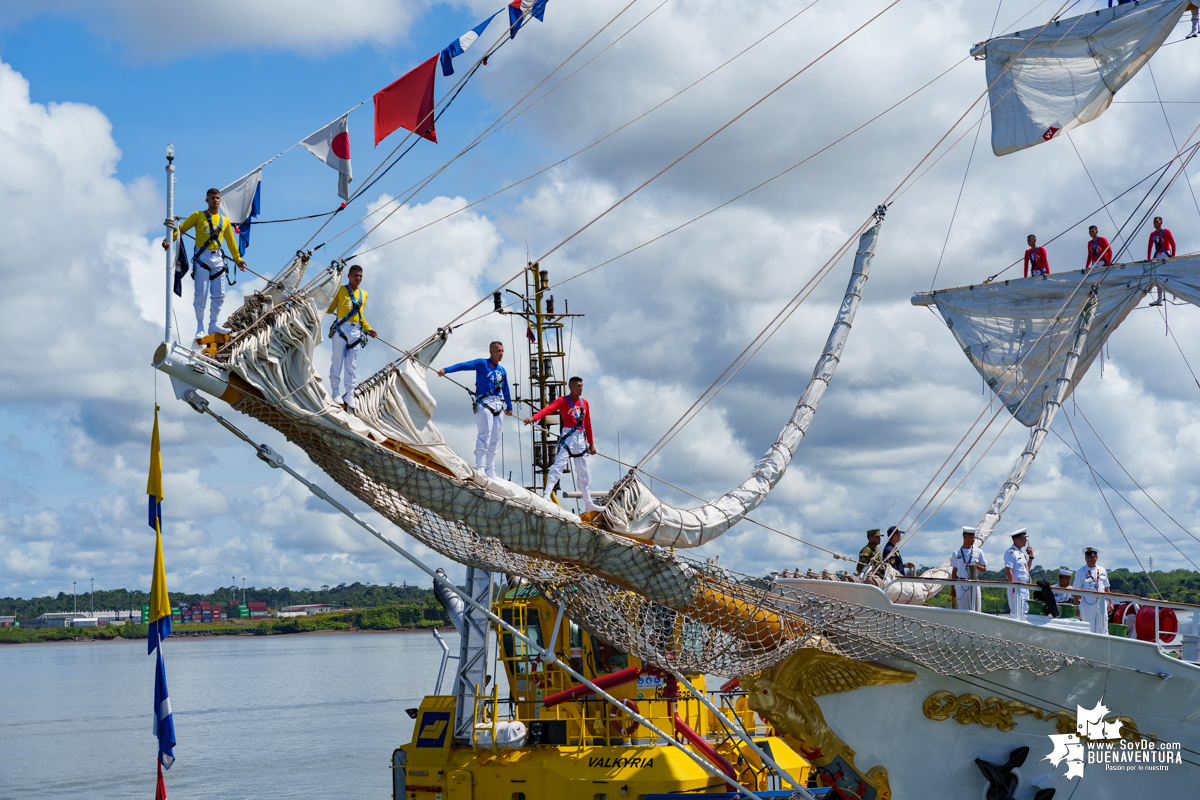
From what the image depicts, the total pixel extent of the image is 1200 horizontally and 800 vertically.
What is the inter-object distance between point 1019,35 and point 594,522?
715 inches

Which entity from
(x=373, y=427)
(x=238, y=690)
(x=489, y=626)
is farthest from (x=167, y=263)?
(x=238, y=690)

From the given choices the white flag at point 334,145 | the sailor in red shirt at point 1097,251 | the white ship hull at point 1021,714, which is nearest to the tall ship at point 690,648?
the white ship hull at point 1021,714

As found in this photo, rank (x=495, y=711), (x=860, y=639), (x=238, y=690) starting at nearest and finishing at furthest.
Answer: (x=860, y=639) < (x=495, y=711) < (x=238, y=690)

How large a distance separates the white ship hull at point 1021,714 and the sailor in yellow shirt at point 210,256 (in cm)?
707

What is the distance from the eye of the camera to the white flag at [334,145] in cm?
1243

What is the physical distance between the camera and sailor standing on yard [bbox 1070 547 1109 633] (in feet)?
47.1

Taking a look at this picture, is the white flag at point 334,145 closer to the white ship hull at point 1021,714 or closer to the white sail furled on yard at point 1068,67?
the white ship hull at point 1021,714

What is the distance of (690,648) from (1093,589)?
19.3ft

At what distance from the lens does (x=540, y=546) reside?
12227 millimetres

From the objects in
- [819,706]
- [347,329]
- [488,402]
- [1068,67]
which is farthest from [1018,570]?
[1068,67]

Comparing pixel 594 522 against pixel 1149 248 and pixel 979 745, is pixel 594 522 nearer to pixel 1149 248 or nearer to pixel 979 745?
pixel 979 745

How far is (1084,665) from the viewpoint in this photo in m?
13.7

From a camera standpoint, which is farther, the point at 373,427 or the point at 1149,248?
the point at 1149,248

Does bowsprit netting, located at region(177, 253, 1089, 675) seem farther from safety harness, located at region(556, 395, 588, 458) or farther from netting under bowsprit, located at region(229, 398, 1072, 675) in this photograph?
safety harness, located at region(556, 395, 588, 458)
